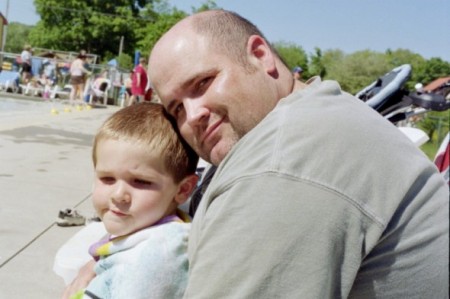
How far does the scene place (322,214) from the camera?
103 cm

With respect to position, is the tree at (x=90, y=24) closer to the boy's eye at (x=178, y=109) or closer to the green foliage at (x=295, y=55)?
the green foliage at (x=295, y=55)

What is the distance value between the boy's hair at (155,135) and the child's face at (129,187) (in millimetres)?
22

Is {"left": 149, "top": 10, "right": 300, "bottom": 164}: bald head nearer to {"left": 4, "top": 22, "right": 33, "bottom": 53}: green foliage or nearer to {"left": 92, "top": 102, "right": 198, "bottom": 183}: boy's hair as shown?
{"left": 92, "top": 102, "right": 198, "bottom": 183}: boy's hair

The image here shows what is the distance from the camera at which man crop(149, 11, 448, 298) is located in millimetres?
1036

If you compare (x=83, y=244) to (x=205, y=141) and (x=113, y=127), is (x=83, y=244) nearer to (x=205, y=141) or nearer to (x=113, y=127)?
(x=113, y=127)

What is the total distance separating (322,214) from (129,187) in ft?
3.02

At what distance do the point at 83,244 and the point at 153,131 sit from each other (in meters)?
0.56

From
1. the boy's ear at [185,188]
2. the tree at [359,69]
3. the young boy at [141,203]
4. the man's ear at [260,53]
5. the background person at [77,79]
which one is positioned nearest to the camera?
the young boy at [141,203]

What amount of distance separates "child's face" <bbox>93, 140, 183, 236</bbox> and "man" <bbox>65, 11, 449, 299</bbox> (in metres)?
0.53

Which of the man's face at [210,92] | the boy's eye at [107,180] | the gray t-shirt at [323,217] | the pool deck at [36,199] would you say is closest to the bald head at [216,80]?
the man's face at [210,92]

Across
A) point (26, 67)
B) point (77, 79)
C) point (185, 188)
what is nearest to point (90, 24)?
point (26, 67)

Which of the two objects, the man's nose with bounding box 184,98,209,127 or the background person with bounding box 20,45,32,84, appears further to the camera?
the background person with bounding box 20,45,32,84

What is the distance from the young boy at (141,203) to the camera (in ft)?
5.30

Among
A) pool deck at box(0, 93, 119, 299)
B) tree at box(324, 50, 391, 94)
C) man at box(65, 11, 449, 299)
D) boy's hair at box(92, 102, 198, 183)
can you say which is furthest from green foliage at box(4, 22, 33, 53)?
man at box(65, 11, 449, 299)
